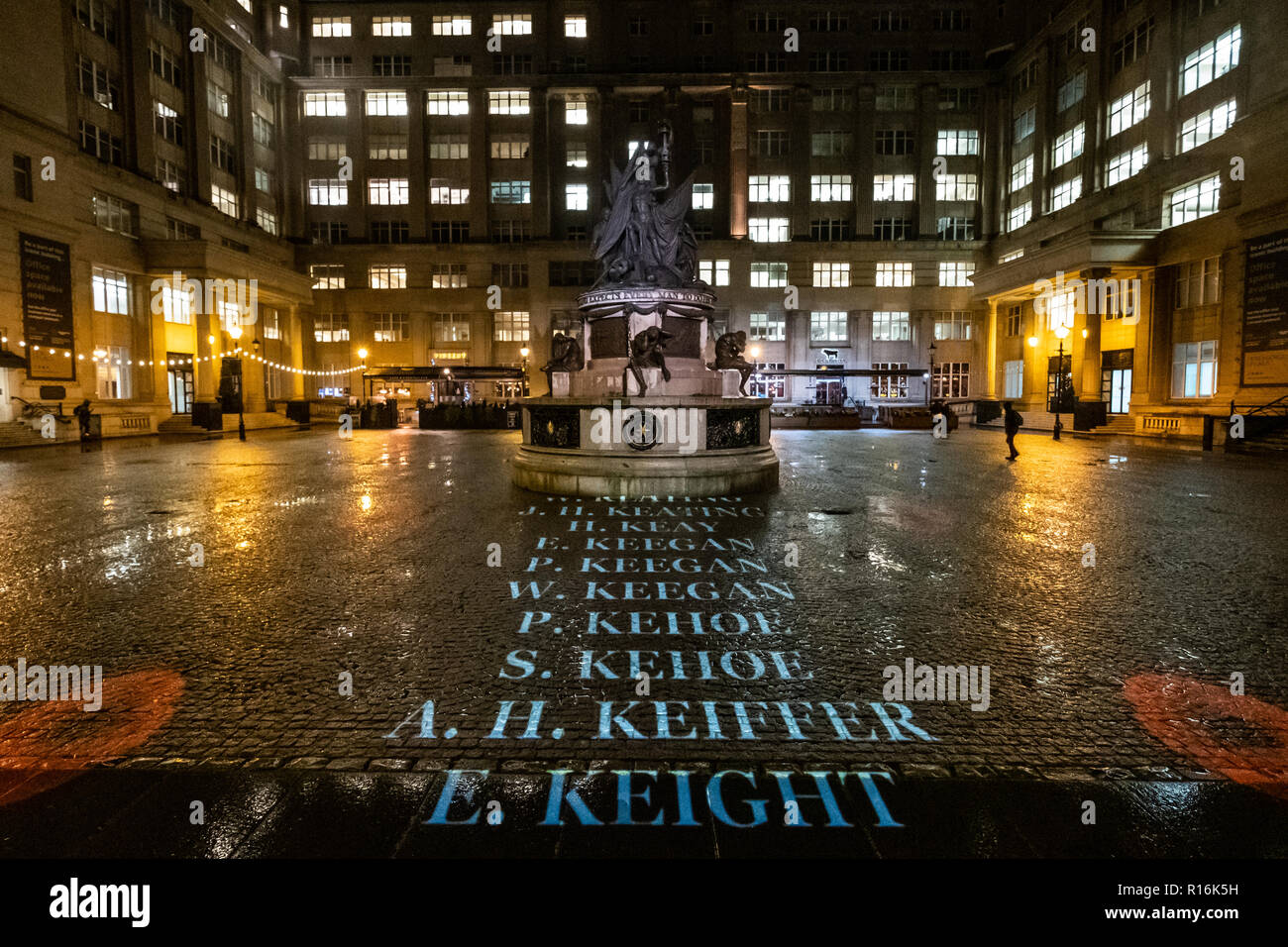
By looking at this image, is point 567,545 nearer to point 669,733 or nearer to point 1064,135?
point 669,733

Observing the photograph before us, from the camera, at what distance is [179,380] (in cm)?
4159

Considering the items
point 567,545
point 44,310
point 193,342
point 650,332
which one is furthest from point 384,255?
point 567,545

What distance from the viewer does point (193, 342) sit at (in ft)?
137

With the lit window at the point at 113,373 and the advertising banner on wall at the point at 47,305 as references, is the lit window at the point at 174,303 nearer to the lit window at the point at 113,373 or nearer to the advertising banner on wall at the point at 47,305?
the lit window at the point at 113,373

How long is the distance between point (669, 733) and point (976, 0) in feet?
221

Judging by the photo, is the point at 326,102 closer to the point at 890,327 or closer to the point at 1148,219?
the point at 890,327

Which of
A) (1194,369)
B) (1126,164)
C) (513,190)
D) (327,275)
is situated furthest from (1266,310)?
(327,275)

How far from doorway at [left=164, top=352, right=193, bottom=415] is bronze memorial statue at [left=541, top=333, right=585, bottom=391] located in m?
35.6

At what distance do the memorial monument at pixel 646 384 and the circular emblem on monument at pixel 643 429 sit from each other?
0.06ft

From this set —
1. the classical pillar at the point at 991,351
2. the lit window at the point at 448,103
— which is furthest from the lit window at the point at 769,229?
the lit window at the point at 448,103

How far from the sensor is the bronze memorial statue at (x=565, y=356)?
15.6 metres
